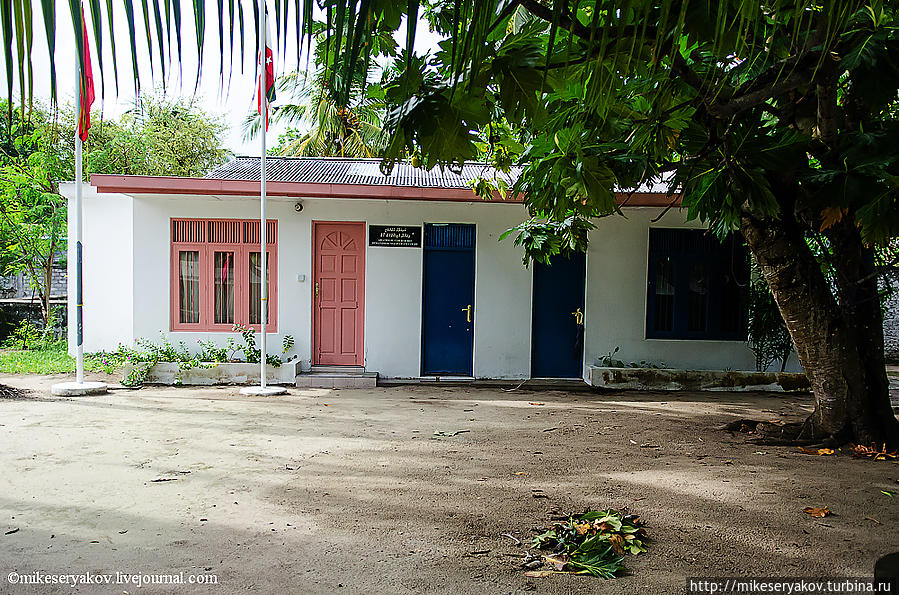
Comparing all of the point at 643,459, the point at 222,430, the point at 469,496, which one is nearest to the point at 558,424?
the point at 643,459

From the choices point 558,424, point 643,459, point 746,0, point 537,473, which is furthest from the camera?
point 558,424

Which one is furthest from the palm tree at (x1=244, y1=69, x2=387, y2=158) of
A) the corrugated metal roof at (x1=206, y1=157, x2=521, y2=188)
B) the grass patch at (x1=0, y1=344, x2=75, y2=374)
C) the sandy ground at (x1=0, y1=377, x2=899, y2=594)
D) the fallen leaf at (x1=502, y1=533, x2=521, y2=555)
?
the fallen leaf at (x1=502, y1=533, x2=521, y2=555)

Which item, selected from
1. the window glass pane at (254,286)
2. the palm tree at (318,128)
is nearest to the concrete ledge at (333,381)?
the window glass pane at (254,286)

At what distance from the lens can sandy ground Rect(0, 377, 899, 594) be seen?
3432mm

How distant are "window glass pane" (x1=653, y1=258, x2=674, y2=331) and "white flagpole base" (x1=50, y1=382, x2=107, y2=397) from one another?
25.7ft

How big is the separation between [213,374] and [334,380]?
5.51 ft

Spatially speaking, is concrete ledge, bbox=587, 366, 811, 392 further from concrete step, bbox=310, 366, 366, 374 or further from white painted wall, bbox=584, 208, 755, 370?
concrete step, bbox=310, 366, 366, 374

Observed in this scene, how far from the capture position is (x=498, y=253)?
10.4m

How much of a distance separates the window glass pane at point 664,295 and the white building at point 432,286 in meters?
0.02

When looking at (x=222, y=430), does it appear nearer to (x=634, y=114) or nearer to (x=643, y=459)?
(x=643, y=459)

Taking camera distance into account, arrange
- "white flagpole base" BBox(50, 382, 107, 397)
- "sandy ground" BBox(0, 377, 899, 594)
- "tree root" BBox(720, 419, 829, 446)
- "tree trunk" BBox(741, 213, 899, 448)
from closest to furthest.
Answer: "sandy ground" BBox(0, 377, 899, 594), "tree trunk" BBox(741, 213, 899, 448), "tree root" BBox(720, 419, 829, 446), "white flagpole base" BBox(50, 382, 107, 397)

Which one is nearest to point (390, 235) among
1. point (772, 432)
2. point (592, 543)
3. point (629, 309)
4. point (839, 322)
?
point (629, 309)

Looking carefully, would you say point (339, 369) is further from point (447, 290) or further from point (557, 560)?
point (557, 560)

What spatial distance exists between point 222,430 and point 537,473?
322 centimetres
